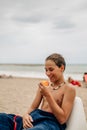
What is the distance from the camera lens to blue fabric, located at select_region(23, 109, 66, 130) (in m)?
3.33

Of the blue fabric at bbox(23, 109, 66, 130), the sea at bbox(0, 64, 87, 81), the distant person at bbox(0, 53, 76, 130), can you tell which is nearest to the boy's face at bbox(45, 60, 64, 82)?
the distant person at bbox(0, 53, 76, 130)

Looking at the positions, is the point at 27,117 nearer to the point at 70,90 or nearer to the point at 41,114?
the point at 41,114

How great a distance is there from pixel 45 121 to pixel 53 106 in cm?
19

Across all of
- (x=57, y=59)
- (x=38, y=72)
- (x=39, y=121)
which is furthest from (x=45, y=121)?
(x=38, y=72)

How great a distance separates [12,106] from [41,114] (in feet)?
18.9

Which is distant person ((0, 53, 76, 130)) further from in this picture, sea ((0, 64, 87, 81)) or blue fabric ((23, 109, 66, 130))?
sea ((0, 64, 87, 81))

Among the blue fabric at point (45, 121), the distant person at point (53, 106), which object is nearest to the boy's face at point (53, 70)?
the distant person at point (53, 106)

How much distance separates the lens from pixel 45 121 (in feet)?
11.1

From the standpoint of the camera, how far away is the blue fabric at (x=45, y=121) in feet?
10.9

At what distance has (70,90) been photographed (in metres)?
3.53

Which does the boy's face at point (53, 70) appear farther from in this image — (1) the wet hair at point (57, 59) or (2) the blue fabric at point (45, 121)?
(2) the blue fabric at point (45, 121)

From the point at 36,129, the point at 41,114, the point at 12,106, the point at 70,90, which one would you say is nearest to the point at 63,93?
the point at 70,90

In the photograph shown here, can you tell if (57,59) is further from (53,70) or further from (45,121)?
(45,121)

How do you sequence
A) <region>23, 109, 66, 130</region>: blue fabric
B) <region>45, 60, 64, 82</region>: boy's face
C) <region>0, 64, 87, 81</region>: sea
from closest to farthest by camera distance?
<region>23, 109, 66, 130</region>: blue fabric
<region>45, 60, 64, 82</region>: boy's face
<region>0, 64, 87, 81</region>: sea
